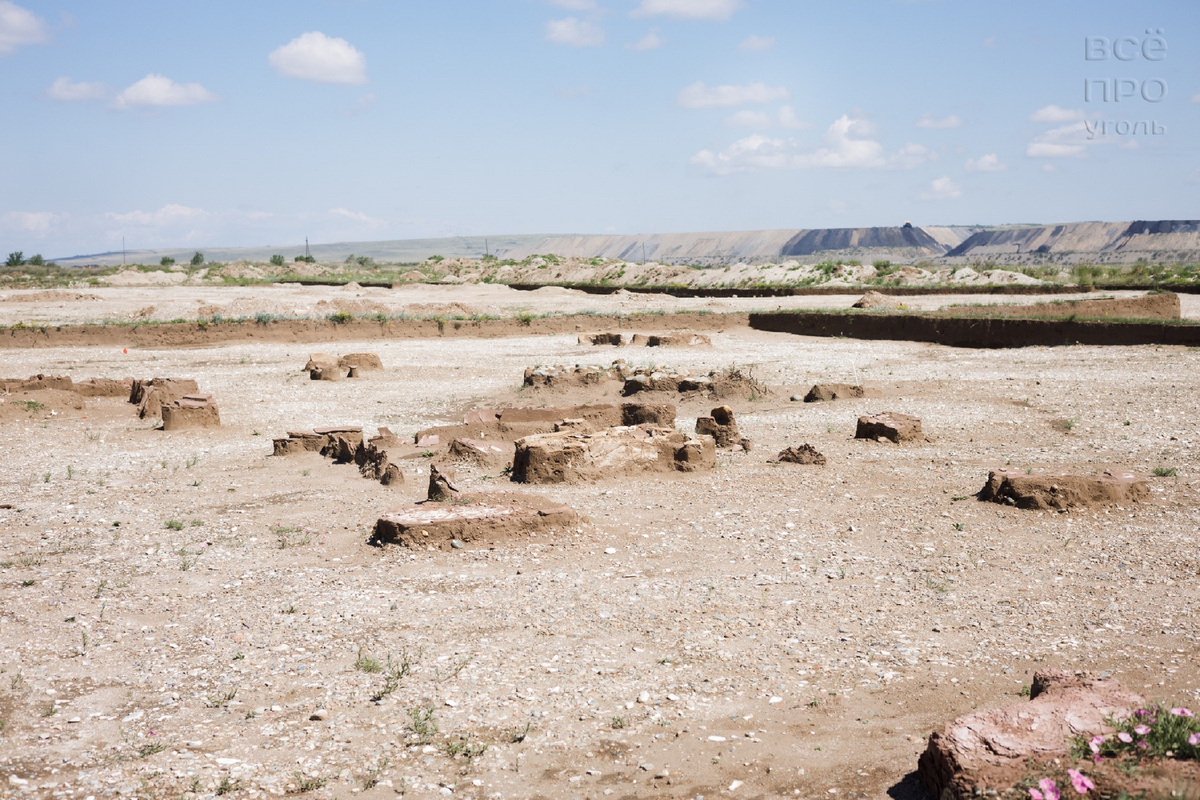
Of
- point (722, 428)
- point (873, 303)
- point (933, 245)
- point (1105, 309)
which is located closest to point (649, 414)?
point (722, 428)

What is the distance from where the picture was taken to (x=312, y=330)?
29.4 m

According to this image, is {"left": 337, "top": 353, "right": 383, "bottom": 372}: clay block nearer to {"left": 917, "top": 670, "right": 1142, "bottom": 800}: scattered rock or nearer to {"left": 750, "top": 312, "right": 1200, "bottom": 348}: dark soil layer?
{"left": 750, "top": 312, "right": 1200, "bottom": 348}: dark soil layer

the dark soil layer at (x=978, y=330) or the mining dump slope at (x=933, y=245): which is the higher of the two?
the mining dump slope at (x=933, y=245)

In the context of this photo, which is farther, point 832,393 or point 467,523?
point 832,393

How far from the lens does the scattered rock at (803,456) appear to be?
419 inches

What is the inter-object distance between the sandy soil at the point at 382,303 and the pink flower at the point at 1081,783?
27.2m

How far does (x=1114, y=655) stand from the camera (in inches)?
213

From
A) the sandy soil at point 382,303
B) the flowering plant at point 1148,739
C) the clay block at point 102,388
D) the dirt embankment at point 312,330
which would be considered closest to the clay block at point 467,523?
the flowering plant at point 1148,739

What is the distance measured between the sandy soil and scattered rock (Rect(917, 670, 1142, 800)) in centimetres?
2651

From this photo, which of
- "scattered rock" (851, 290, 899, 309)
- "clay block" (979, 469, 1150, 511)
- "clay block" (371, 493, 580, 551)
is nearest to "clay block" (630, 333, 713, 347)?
"scattered rock" (851, 290, 899, 309)

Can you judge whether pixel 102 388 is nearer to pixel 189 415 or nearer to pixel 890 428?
pixel 189 415

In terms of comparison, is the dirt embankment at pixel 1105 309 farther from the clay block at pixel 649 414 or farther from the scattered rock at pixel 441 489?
the scattered rock at pixel 441 489

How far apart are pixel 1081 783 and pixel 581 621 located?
3539mm

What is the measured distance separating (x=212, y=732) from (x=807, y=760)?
3.14 meters
